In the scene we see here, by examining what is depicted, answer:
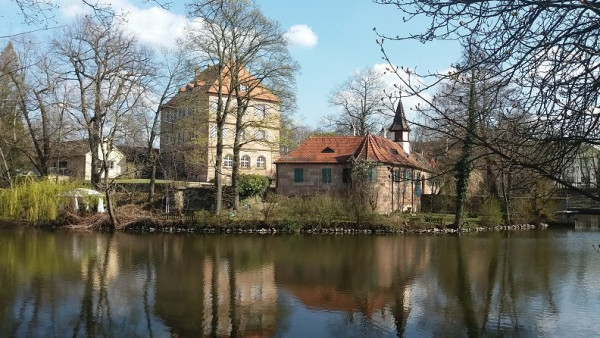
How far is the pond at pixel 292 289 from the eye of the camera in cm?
857

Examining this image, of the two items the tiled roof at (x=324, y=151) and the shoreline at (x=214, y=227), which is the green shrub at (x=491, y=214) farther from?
the tiled roof at (x=324, y=151)

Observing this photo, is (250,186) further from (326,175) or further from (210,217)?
(210,217)

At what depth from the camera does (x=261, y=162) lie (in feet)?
139

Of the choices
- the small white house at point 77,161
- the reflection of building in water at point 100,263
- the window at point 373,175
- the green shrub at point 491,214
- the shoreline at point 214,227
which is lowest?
the reflection of building in water at point 100,263

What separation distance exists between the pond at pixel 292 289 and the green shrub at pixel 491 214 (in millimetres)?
7766

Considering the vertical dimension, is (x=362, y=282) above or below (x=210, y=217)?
below

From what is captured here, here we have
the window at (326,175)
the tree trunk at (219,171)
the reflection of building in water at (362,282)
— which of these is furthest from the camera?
the window at (326,175)

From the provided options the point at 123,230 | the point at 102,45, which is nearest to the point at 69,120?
the point at 102,45

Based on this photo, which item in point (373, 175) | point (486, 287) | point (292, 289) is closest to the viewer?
point (292, 289)

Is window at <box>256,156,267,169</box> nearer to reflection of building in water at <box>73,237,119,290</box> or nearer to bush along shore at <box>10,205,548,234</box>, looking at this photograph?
bush along shore at <box>10,205,548,234</box>

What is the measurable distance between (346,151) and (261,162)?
12600mm

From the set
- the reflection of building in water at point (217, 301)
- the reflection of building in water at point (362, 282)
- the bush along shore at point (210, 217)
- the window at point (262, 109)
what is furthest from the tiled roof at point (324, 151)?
the reflection of building in water at point (217, 301)

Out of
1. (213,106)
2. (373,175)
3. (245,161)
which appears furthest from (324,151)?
(245,161)

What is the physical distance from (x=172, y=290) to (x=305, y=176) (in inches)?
808
